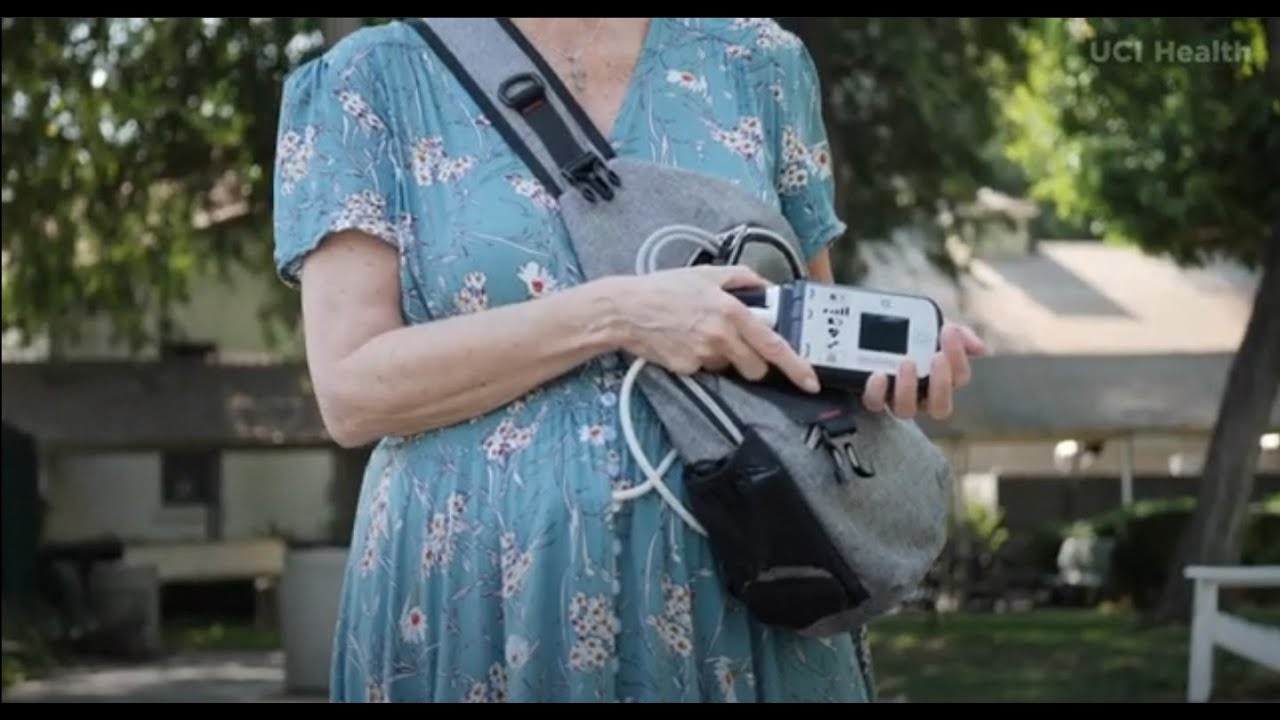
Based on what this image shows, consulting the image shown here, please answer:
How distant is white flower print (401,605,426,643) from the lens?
7.16 ft

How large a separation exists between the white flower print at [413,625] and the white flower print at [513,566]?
0.31 ft

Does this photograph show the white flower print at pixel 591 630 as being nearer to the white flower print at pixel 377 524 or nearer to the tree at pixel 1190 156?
the white flower print at pixel 377 524

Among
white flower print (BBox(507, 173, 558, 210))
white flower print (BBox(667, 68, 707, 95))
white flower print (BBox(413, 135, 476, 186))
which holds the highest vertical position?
white flower print (BBox(667, 68, 707, 95))

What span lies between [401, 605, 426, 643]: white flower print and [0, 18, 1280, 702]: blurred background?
6.24m

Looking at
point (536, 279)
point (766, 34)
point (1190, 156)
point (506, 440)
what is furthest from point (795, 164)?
point (1190, 156)

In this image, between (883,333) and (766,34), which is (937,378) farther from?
(766,34)

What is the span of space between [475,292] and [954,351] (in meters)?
0.49

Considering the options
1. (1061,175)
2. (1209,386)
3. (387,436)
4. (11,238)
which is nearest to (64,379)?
(11,238)

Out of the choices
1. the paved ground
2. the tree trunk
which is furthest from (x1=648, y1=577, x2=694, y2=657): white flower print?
the tree trunk

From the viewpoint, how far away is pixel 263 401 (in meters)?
21.1

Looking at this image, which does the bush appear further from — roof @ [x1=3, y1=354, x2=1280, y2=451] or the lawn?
the lawn

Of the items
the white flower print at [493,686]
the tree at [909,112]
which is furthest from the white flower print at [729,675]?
the tree at [909,112]

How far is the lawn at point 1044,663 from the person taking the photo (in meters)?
12.8

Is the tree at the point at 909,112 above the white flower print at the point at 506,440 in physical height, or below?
above
